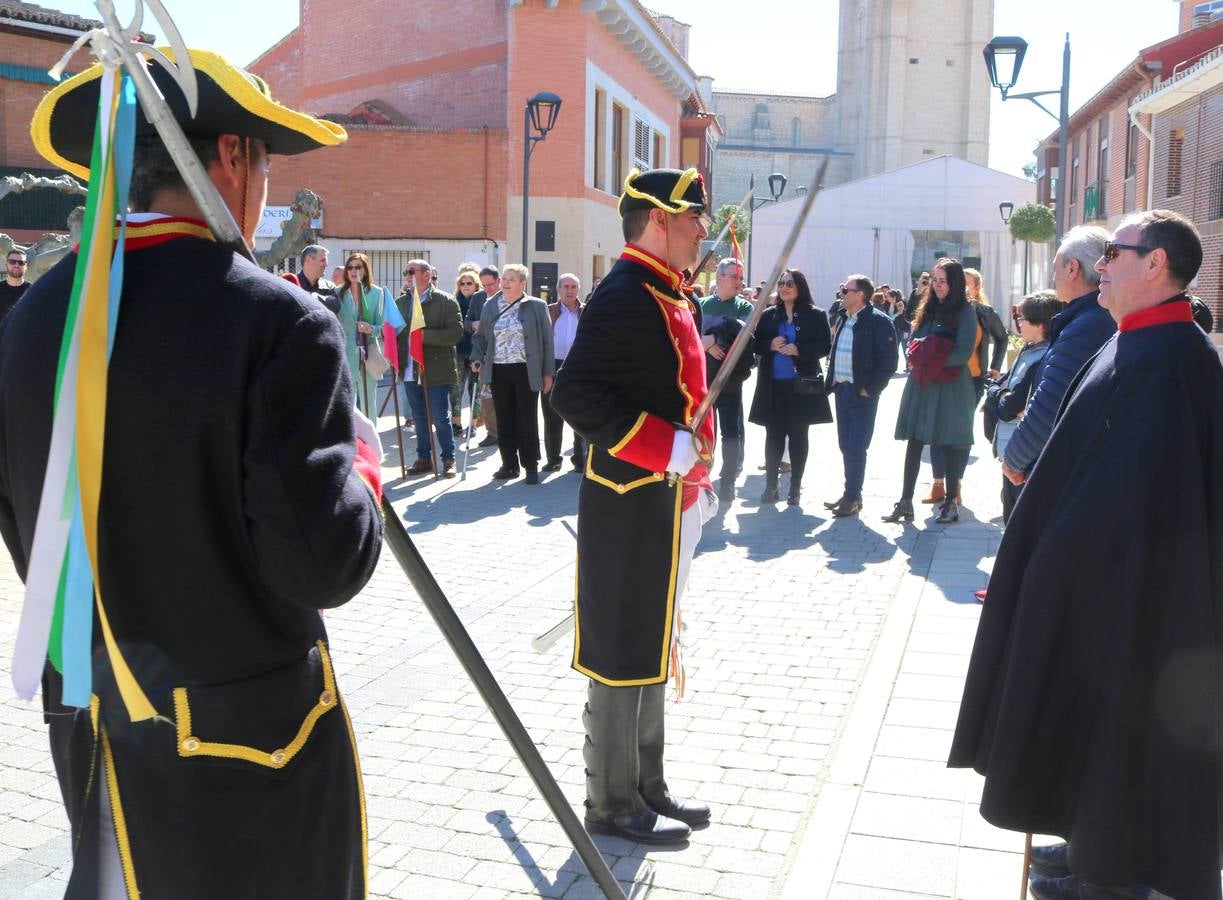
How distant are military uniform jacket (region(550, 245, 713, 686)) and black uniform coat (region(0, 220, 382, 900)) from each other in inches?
63.9

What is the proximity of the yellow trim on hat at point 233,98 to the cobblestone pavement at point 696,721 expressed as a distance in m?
2.27

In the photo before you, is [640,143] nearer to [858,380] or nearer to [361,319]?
[361,319]

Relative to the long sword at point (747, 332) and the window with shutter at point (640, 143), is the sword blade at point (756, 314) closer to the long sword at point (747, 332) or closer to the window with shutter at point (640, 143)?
the long sword at point (747, 332)

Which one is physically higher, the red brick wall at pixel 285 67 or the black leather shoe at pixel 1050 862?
the red brick wall at pixel 285 67

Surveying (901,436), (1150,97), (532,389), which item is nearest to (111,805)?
Answer: (901,436)

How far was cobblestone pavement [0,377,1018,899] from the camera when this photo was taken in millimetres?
3539

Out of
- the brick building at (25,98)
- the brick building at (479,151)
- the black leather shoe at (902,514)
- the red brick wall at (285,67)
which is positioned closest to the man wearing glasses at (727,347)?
the black leather shoe at (902,514)

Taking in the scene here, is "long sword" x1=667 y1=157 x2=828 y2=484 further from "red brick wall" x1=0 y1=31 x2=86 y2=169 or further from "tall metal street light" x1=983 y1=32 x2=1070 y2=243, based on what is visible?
"red brick wall" x1=0 y1=31 x2=86 y2=169

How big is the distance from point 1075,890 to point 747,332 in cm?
182

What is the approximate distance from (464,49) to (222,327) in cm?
2691

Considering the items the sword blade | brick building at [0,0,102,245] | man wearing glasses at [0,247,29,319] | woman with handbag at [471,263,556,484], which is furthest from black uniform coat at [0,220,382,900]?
brick building at [0,0,102,245]

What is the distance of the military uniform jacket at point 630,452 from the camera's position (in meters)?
3.46

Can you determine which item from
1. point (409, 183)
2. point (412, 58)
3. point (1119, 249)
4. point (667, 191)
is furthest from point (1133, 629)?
point (412, 58)

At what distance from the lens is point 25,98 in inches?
964
